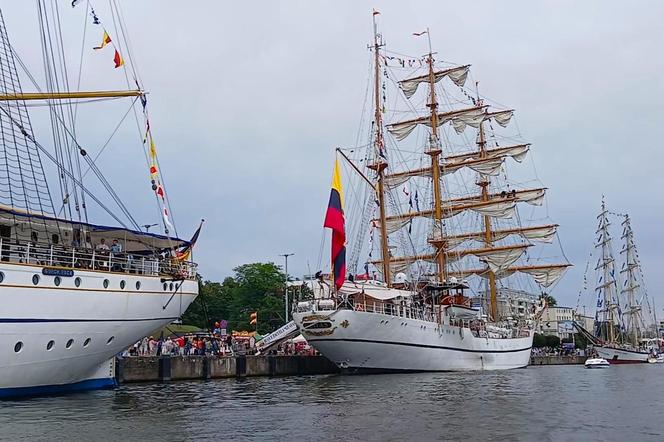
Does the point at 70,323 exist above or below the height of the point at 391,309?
below

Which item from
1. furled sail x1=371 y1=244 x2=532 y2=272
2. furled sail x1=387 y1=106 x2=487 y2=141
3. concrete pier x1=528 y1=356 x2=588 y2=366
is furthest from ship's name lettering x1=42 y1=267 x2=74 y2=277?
concrete pier x1=528 y1=356 x2=588 y2=366

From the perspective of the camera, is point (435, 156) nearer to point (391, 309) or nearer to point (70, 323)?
point (391, 309)

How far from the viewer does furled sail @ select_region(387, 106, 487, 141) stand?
6631cm

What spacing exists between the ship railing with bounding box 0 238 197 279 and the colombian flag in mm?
10402

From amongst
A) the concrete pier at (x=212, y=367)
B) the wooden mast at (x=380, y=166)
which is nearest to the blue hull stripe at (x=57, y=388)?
the concrete pier at (x=212, y=367)

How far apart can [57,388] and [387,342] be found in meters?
22.3

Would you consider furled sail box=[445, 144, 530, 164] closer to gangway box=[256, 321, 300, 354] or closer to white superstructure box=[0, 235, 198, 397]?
gangway box=[256, 321, 300, 354]

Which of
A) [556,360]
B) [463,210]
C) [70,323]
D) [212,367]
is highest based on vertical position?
[463,210]

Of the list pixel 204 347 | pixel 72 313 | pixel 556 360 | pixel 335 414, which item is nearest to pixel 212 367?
pixel 204 347

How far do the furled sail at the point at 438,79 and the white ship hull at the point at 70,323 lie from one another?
146 feet

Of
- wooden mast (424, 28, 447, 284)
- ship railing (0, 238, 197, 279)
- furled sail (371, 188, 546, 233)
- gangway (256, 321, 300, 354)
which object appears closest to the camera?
ship railing (0, 238, 197, 279)

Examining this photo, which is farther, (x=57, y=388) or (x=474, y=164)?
(x=474, y=164)

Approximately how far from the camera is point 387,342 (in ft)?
143

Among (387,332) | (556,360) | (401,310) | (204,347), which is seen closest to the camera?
(387,332)
